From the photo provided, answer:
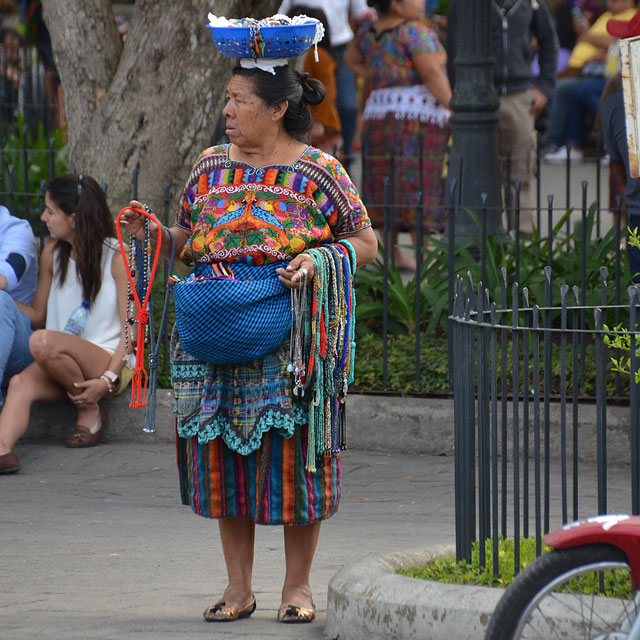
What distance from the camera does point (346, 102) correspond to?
14.5 metres

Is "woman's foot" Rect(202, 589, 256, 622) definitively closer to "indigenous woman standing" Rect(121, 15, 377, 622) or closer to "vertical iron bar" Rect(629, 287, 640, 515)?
"indigenous woman standing" Rect(121, 15, 377, 622)

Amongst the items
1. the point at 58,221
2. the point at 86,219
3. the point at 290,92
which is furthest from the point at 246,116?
the point at 58,221

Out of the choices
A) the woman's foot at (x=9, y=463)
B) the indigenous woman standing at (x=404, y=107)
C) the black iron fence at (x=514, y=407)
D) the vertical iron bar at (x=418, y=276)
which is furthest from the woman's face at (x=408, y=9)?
the black iron fence at (x=514, y=407)

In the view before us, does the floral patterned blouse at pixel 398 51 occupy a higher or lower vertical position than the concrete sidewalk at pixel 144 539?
higher

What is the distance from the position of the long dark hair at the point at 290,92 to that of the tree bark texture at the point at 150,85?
134 inches

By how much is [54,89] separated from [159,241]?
1094cm

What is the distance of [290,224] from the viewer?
450 cm

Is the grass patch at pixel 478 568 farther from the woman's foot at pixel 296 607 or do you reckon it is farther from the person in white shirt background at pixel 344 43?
the person in white shirt background at pixel 344 43

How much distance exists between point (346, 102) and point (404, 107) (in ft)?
14.7

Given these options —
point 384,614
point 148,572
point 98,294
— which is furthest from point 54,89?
point 384,614

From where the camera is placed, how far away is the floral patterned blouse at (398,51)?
977 cm

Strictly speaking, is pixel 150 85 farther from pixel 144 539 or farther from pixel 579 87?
pixel 579 87

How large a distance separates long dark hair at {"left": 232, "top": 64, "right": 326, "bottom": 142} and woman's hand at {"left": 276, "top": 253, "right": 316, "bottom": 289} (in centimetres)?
48

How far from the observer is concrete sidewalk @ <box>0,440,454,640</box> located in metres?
4.64
